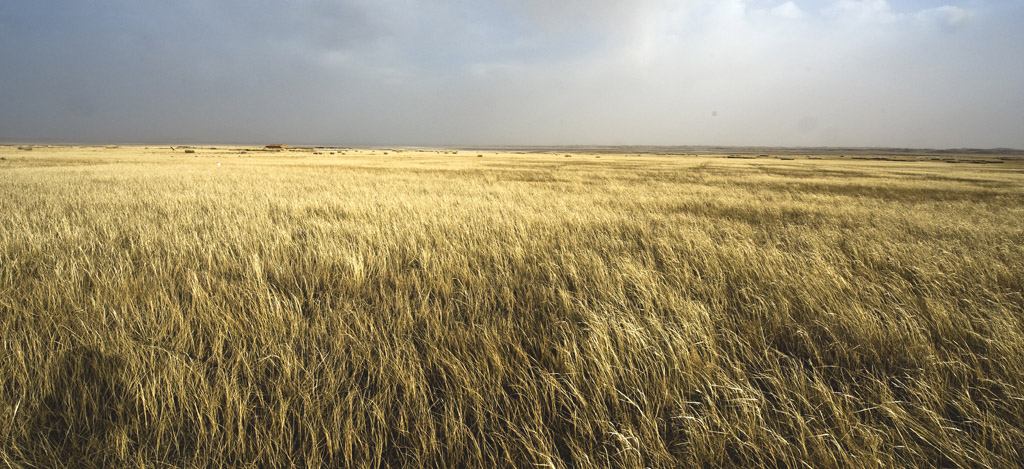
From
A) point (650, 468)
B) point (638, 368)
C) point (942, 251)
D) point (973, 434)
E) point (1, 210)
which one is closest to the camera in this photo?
point (650, 468)

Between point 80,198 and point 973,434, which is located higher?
point 80,198

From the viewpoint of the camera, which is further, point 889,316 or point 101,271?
point 101,271

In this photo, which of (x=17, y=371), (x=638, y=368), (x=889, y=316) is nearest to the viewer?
(x=17, y=371)

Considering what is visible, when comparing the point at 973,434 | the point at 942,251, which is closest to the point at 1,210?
the point at 973,434

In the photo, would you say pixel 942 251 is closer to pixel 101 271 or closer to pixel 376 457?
pixel 376 457

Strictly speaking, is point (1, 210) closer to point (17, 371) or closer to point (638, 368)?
point (17, 371)

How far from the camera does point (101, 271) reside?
336 centimetres

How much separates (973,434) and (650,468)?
59.4 inches

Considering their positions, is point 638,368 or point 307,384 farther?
point 638,368

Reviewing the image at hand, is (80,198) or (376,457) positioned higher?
(80,198)

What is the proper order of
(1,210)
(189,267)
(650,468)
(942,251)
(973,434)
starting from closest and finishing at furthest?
(650,468) < (973,434) < (189,267) < (942,251) < (1,210)

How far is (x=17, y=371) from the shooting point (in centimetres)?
176

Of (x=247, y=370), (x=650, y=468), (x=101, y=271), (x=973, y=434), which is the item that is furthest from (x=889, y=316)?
(x=101, y=271)

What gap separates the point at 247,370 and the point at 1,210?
1031 cm
